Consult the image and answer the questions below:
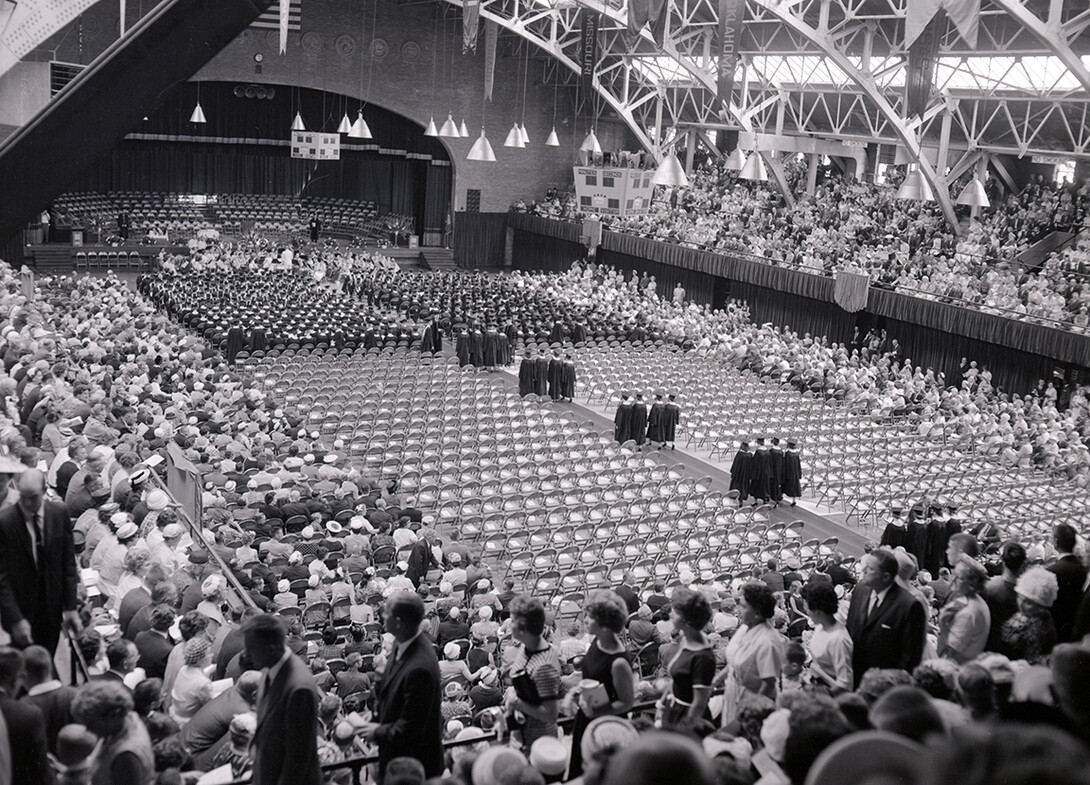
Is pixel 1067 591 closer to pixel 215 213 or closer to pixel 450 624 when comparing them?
pixel 450 624

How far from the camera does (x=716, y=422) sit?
2122 cm

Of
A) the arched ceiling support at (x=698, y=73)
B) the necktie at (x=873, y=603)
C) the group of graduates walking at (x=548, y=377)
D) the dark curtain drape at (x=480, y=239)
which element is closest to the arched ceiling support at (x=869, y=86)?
the arched ceiling support at (x=698, y=73)

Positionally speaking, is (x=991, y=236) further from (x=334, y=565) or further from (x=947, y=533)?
(x=334, y=565)

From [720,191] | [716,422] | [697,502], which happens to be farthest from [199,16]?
[720,191]

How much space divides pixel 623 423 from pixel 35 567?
1526 centimetres

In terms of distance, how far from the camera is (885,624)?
5.80 meters

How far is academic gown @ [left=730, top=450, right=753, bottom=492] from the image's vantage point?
17.5 m

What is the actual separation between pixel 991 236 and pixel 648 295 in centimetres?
993

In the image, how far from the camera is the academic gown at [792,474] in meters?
17.4

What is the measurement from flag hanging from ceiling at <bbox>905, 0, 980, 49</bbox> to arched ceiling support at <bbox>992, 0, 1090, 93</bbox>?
3.96 meters

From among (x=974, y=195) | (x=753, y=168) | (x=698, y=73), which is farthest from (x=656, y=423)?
(x=698, y=73)

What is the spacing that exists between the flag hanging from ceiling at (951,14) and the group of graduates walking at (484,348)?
12066mm

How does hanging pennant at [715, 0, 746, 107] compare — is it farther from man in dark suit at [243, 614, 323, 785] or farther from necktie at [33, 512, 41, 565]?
man in dark suit at [243, 614, 323, 785]

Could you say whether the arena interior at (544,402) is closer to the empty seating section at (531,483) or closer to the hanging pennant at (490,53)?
the empty seating section at (531,483)
